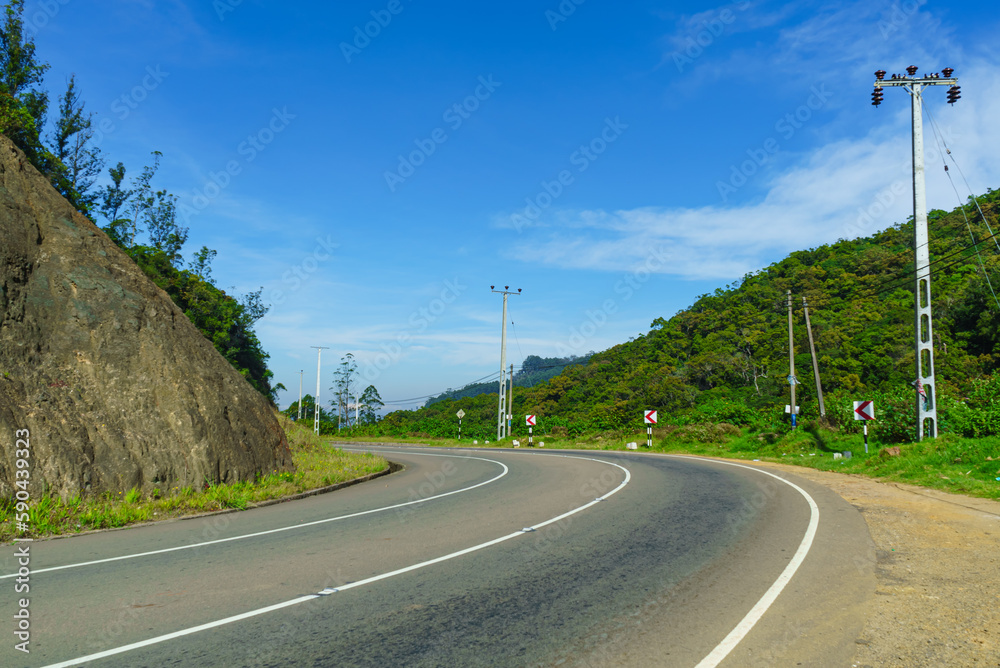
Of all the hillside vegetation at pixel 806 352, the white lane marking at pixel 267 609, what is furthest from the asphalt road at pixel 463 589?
the hillside vegetation at pixel 806 352

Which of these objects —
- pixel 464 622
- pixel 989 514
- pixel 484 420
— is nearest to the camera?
pixel 464 622

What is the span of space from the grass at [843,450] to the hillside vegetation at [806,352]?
5.62ft

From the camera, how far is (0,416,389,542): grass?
958cm

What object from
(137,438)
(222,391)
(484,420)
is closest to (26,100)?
(222,391)

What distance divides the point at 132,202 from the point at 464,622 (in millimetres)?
50182

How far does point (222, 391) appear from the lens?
1560cm

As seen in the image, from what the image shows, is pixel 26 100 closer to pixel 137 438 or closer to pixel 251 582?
pixel 137 438

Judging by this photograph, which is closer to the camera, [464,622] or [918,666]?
[918,666]

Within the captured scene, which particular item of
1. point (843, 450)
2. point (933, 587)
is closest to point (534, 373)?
point (843, 450)

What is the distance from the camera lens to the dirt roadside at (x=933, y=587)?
4.41m

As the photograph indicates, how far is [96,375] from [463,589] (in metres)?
11.2

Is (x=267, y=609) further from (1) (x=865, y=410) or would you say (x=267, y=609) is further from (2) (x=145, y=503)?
(1) (x=865, y=410)

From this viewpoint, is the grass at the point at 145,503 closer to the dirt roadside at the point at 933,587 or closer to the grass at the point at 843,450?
the dirt roadside at the point at 933,587

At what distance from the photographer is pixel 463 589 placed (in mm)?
5961
